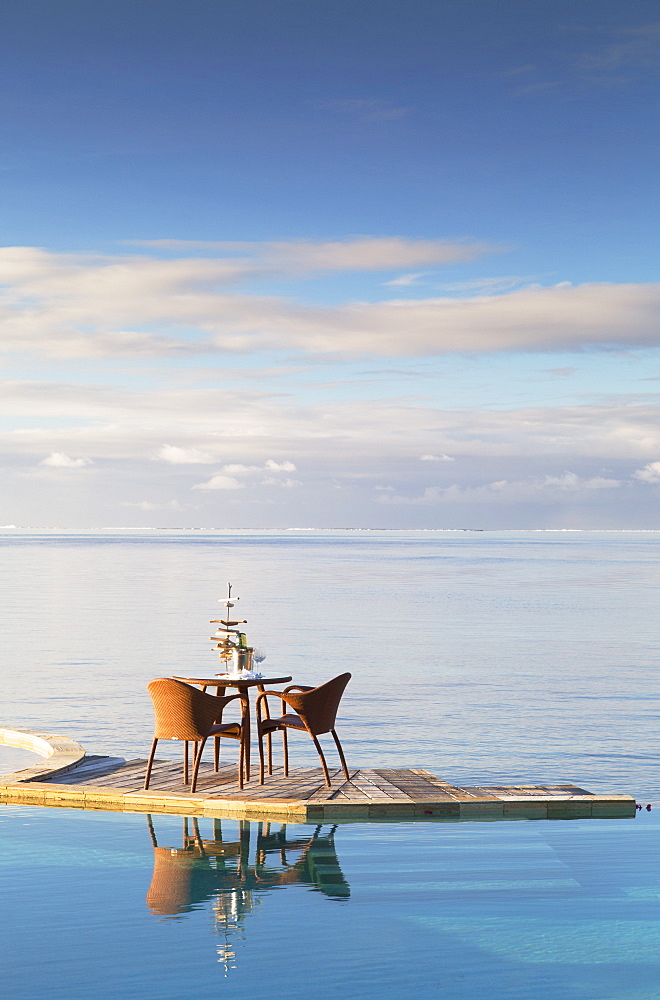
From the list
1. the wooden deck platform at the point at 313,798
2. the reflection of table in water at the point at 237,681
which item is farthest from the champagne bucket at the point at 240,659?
the wooden deck platform at the point at 313,798

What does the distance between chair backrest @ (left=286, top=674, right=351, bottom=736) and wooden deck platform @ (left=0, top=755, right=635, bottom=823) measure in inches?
18.5

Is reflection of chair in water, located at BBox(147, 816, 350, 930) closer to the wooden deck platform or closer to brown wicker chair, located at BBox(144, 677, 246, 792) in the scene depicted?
the wooden deck platform

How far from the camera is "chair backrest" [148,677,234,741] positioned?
7410mm

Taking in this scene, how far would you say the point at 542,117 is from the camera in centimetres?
2097

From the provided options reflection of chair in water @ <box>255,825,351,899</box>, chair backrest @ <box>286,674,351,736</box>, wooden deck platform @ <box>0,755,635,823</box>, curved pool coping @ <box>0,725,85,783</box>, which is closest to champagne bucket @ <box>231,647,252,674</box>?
chair backrest @ <box>286,674,351,736</box>

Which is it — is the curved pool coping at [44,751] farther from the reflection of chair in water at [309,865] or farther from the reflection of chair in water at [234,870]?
the reflection of chair in water at [309,865]

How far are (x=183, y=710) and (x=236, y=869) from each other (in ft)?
4.43

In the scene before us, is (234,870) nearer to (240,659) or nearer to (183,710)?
(183,710)

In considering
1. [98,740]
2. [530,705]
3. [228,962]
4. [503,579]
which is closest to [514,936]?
[228,962]

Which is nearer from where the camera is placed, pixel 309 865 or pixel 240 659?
pixel 309 865

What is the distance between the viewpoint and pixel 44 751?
9.38m

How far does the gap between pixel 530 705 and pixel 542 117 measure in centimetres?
1211

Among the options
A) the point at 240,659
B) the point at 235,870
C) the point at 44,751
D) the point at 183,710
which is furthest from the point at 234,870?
the point at 44,751

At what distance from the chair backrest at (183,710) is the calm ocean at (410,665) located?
9.88 feet
